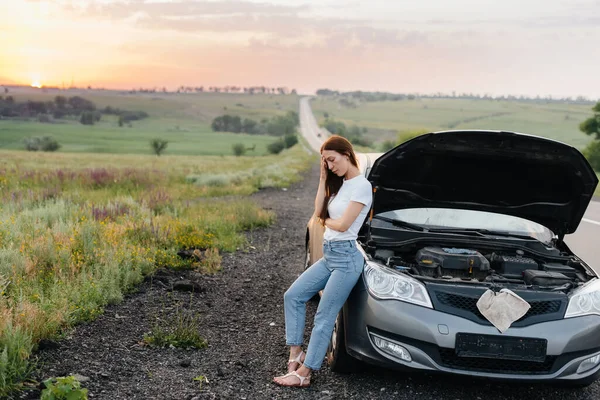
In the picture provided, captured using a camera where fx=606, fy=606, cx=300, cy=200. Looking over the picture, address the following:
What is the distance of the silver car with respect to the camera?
4.34m

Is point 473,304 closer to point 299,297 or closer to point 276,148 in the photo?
point 299,297

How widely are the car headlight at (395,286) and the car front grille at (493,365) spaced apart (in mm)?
399

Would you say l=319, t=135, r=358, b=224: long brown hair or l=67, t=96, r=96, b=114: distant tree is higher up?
l=319, t=135, r=358, b=224: long brown hair

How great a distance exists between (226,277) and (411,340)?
171 inches

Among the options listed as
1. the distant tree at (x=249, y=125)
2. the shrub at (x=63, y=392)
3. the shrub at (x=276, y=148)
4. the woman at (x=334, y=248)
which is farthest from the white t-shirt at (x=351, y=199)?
the distant tree at (x=249, y=125)

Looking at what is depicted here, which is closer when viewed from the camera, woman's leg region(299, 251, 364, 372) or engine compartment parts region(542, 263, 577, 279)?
woman's leg region(299, 251, 364, 372)

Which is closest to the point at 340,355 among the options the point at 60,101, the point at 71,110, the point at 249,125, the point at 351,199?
the point at 351,199

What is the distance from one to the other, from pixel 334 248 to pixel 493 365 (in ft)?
4.74

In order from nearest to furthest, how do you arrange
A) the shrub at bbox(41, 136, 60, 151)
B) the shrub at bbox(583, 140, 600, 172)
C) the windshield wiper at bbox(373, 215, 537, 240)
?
the windshield wiper at bbox(373, 215, 537, 240) < the shrub at bbox(583, 140, 600, 172) < the shrub at bbox(41, 136, 60, 151)

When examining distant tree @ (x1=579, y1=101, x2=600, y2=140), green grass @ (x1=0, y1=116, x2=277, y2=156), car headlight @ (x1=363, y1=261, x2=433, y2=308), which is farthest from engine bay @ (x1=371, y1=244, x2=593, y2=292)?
green grass @ (x1=0, y1=116, x2=277, y2=156)

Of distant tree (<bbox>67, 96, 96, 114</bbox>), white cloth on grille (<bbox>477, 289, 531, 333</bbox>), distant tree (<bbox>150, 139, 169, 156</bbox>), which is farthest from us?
distant tree (<bbox>67, 96, 96, 114</bbox>)

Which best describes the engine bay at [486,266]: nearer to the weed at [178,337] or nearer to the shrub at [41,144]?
the weed at [178,337]

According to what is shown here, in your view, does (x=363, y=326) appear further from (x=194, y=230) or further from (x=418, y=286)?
(x=194, y=230)

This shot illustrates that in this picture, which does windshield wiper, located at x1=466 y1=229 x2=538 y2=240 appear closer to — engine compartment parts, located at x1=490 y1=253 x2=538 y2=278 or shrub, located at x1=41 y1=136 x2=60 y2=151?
engine compartment parts, located at x1=490 y1=253 x2=538 y2=278
